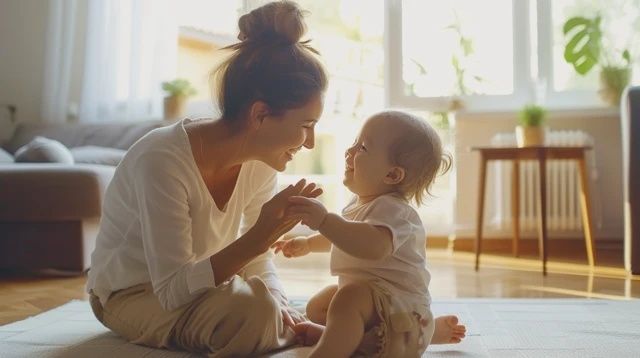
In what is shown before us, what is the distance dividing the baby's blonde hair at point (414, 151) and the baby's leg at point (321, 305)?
0.25 metres

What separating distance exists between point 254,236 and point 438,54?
2.68m

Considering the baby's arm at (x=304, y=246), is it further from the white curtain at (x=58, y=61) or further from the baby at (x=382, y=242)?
the white curtain at (x=58, y=61)

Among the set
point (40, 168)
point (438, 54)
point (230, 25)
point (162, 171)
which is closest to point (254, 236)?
point (162, 171)

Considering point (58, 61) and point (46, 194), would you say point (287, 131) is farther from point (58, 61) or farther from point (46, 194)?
point (58, 61)

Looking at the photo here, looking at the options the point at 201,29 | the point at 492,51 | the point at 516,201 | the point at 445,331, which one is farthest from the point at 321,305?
the point at 201,29

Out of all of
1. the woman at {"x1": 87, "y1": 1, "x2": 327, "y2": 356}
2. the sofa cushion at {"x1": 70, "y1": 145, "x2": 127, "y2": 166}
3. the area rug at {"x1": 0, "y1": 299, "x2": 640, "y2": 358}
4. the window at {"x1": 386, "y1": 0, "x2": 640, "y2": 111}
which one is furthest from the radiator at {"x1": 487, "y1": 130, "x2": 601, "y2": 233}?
the woman at {"x1": 87, "y1": 1, "x2": 327, "y2": 356}

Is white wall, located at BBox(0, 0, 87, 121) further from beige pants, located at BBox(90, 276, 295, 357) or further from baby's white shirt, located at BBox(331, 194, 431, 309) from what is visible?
baby's white shirt, located at BBox(331, 194, 431, 309)

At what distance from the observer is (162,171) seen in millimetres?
1122

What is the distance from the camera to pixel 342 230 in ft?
3.37

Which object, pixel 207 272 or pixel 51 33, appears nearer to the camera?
pixel 207 272

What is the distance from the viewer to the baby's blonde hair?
114 cm

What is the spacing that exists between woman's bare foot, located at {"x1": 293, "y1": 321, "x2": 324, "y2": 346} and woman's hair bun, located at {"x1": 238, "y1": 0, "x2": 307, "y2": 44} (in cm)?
52

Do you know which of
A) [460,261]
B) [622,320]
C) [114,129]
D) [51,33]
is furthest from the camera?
[51,33]

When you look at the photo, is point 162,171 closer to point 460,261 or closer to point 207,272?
point 207,272
